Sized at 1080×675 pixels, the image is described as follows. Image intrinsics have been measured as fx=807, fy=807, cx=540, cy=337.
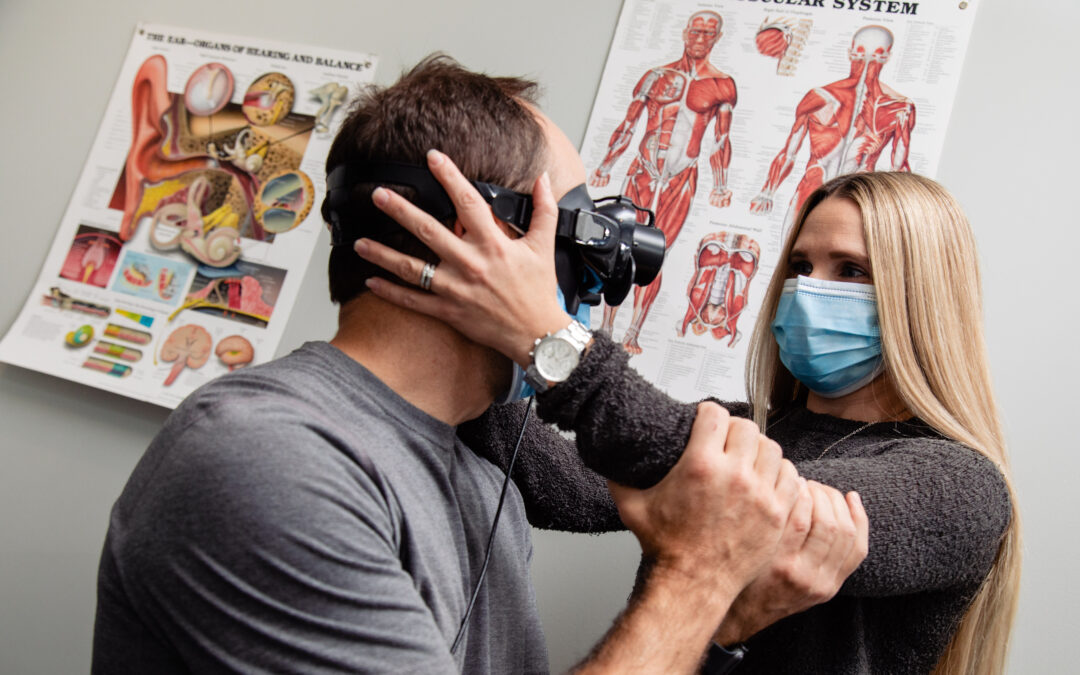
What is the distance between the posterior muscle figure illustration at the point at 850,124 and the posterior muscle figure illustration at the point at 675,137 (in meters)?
0.12

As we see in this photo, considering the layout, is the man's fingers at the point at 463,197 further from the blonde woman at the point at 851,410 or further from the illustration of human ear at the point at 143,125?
the illustration of human ear at the point at 143,125

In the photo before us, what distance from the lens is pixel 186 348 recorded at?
1.93m

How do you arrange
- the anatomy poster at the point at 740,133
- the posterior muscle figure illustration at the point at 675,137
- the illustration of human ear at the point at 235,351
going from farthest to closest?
1. the illustration of human ear at the point at 235,351
2. the posterior muscle figure illustration at the point at 675,137
3. the anatomy poster at the point at 740,133

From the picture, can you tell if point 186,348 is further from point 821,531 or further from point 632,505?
point 821,531

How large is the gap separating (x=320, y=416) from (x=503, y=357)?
25cm

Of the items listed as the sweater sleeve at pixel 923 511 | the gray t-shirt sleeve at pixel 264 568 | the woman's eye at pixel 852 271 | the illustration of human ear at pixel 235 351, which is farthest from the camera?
the illustration of human ear at pixel 235 351

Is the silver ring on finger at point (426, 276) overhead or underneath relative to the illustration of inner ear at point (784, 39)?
underneath

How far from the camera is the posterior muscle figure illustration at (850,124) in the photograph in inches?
59.6

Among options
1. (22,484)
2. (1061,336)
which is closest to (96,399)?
(22,484)

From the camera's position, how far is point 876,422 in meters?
1.18

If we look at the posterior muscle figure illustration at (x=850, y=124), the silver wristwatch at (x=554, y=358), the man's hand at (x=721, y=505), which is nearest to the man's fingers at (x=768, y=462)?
the man's hand at (x=721, y=505)

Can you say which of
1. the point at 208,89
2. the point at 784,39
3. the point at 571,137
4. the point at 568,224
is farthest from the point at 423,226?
the point at 208,89

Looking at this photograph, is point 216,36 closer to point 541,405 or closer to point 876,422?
point 541,405

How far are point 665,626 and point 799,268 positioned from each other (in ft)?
2.33
